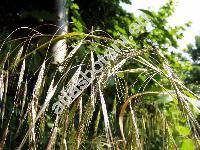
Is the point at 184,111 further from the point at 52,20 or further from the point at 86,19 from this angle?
the point at 86,19

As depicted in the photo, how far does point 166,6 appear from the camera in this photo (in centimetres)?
269

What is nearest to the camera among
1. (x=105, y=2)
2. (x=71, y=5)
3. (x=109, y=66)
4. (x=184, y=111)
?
(x=184, y=111)

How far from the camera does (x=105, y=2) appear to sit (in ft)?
9.62

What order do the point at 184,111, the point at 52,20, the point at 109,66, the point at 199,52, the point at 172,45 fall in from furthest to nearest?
the point at 199,52
the point at 172,45
the point at 52,20
the point at 109,66
the point at 184,111

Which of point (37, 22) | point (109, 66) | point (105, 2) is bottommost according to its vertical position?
point (109, 66)

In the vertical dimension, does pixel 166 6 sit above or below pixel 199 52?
below

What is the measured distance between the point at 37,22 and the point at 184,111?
2131mm

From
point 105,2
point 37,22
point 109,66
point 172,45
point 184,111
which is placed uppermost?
point 105,2

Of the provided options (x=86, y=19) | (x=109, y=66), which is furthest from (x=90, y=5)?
(x=109, y=66)

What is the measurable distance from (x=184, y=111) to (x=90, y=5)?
2.52 metres

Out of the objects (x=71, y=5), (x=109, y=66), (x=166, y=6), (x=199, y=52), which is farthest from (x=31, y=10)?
(x=199, y=52)

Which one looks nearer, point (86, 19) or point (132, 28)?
point (132, 28)

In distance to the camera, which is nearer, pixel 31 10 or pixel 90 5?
pixel 31 10

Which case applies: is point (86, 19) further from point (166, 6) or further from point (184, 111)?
point (184, 111)
